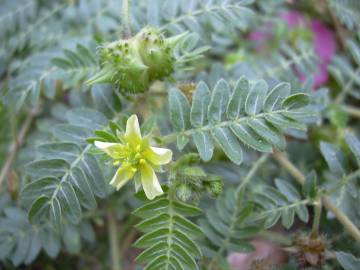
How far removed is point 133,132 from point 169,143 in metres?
0.44

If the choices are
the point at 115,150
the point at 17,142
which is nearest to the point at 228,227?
the point at 115,150

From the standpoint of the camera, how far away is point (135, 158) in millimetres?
1545

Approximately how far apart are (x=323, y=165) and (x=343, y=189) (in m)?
0.54

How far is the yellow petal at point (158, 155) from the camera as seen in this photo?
Answer: 1.47 m

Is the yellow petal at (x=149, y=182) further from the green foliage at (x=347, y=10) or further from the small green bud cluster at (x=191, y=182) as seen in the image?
the green foliage at (x=347, y=10)

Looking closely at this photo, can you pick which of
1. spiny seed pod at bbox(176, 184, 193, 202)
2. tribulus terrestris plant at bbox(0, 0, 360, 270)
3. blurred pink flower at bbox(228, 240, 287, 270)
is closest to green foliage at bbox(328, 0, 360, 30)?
tribulus terrestris plant at bbox(0, 0, 360, 270)

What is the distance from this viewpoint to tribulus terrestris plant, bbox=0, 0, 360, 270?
161cm

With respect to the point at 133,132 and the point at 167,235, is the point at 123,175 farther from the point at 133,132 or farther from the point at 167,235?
the point at 167,235

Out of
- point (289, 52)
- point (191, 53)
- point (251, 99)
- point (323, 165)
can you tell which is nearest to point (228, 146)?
point (251, 99)

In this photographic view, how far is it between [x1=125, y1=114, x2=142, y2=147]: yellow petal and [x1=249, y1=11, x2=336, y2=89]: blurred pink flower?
1.82m

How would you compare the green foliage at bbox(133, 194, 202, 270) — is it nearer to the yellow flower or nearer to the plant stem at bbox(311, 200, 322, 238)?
the yellow flower

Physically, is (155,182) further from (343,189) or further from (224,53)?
(224,53)

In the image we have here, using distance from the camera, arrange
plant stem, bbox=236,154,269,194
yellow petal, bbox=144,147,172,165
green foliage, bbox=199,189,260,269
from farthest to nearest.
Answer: plant stem, bbox=236,154,269,194 → green foliage, bbox=199,189,260,269 → yellow petal, bbox=144,147,172,165

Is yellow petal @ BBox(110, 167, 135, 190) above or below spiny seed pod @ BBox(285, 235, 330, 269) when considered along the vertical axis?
above
